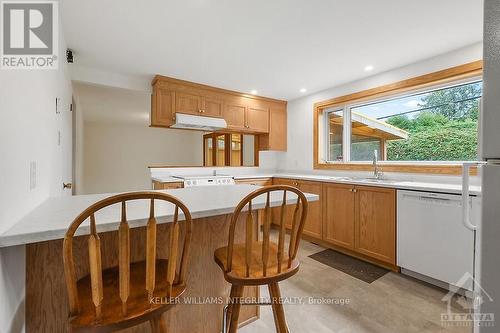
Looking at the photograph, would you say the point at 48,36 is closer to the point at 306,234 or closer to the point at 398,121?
the point at 306,234

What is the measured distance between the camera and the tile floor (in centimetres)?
159

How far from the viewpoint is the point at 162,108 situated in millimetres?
3271

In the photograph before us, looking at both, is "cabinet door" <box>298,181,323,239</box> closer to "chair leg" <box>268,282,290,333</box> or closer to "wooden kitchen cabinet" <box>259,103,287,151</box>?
"wooden kitchen cabinet" <box>259,103,287,151</box>

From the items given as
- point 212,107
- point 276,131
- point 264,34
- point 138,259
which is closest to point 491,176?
point 138,259

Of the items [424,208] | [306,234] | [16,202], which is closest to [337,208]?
[306,234]

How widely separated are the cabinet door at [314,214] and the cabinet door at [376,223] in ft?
1.78

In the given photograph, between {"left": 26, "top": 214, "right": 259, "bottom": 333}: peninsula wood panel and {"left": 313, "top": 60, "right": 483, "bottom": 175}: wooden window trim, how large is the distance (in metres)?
2.23

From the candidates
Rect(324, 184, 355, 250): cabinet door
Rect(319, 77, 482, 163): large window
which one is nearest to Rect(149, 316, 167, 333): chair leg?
Rect(324, 184, 355, 250): cabinet door

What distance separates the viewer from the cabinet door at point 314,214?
3.18 metres

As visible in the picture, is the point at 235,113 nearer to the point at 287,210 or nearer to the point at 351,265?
the point at 287,210

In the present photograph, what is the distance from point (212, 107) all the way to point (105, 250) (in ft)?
9.66

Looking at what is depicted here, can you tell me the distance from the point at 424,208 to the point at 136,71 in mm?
3706

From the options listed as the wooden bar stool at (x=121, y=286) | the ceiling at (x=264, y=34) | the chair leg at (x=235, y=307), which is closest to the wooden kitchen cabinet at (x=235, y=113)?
the ceiling at (x=264, y=34)

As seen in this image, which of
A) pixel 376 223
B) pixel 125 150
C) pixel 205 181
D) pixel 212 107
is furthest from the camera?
pixel 125 150
